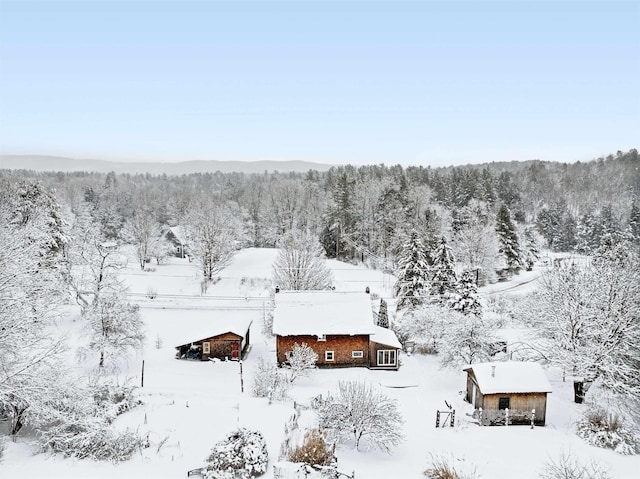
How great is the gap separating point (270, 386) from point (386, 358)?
9946 millimetres

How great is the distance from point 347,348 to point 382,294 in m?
18.5

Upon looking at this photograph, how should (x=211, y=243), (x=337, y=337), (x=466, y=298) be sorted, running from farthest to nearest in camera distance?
(x=211, y=243), (x=466, y=298), (x=337, y=337)

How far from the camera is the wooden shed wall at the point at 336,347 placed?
3186 centimetres

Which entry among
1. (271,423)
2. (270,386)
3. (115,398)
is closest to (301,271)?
(270,386)

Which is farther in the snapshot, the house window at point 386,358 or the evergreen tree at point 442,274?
the evergreen tree at point 442,274

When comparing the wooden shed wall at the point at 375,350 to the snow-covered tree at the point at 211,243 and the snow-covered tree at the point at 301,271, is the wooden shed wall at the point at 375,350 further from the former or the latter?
the snow-covered tree at the point at 211,243

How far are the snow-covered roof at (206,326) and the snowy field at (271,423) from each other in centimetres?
23

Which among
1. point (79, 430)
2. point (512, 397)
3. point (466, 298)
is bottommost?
point (512, 397)

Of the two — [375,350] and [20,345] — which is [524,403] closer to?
[375,350]

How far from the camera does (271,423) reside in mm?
20047

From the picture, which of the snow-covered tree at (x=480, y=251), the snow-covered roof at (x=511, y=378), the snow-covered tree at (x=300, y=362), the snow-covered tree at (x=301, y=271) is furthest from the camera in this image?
the snow-covered tree at (x=480, y=251)

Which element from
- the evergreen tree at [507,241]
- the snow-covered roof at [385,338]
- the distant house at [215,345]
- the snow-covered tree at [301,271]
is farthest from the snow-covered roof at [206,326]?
the evergreen tree at [507,241]

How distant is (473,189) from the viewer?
81000 millimetres

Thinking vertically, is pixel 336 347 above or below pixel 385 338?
below
